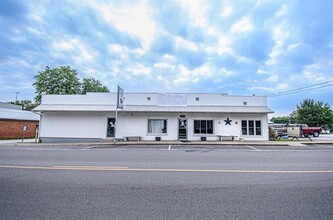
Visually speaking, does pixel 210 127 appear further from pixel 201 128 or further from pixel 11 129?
pixel 11 129

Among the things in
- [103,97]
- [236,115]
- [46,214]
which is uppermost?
[103,97]

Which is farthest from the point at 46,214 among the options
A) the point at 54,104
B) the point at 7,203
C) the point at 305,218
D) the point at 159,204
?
the point at 54,104

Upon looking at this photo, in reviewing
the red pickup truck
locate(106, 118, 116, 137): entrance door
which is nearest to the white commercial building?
locate(106, 118, 116, 137): entrance door

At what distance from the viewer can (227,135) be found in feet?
74.9

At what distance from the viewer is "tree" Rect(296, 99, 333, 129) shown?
4871 cm

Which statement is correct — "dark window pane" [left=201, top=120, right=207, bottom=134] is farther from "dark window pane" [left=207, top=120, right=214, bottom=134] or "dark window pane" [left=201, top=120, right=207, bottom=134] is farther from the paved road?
the paved road

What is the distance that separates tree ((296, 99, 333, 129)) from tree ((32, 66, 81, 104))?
52.7 metres

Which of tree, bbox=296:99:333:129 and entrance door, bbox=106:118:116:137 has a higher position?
tree, bbox=296:99:333:129

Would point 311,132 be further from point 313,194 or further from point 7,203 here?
point 7,203

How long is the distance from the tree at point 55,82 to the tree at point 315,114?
52.7m

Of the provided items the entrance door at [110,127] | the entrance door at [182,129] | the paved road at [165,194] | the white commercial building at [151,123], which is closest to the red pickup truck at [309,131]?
the white commercial building at [151,123]

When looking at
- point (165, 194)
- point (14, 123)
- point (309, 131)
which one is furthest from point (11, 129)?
point (309, 131)

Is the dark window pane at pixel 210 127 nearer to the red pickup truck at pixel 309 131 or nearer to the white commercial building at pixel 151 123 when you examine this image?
the white commercial building at pixel 151 123

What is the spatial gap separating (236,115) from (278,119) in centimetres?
11791
